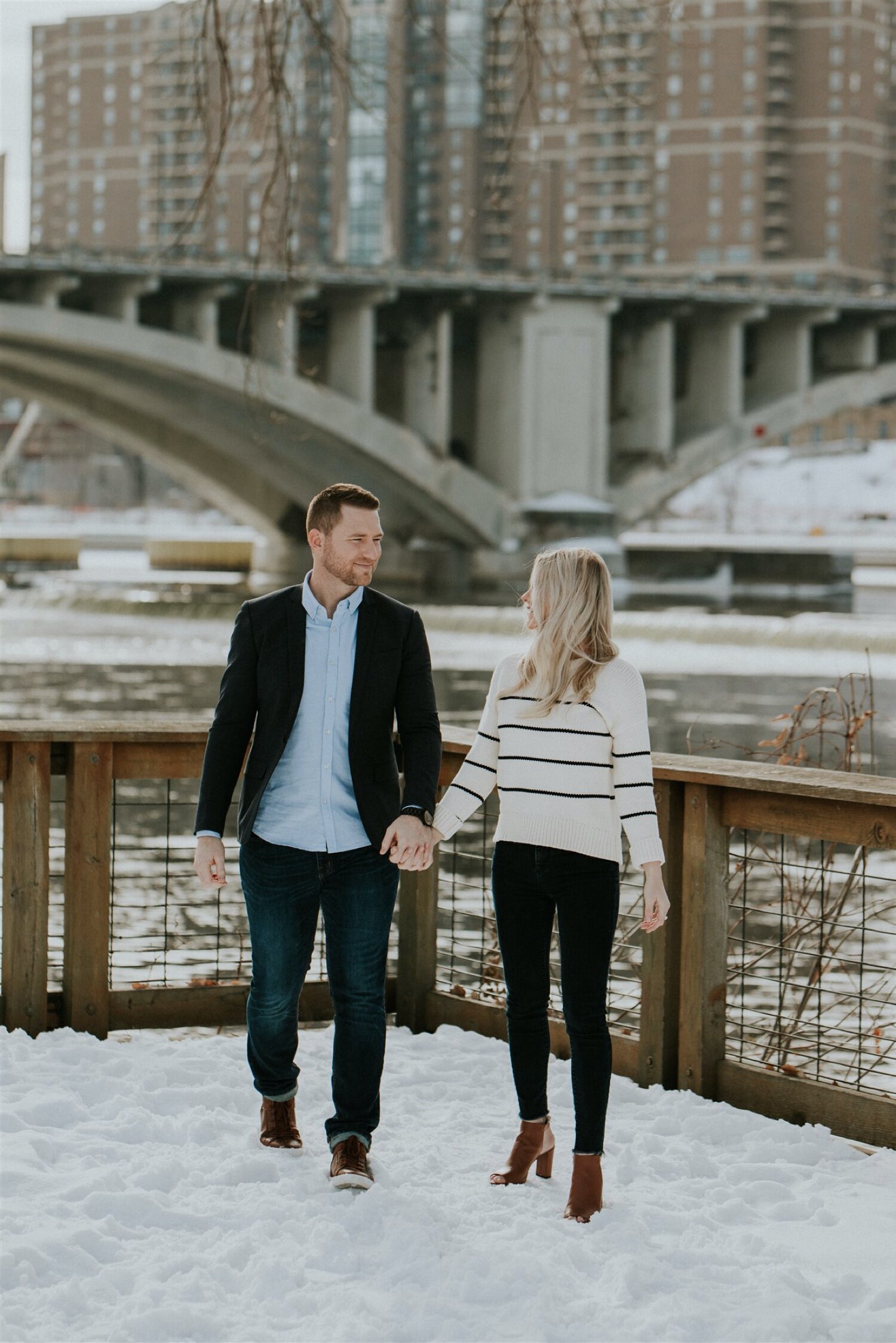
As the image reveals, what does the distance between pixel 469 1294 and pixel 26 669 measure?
24.4 m

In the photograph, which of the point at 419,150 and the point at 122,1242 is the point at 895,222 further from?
the point at 122,1242

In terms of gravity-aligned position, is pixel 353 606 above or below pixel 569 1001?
above

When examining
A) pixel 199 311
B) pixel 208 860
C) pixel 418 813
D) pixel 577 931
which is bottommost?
pixel 577 931

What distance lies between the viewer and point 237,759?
13.8 feet

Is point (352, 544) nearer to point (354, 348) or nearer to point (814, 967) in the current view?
point (814, 967)

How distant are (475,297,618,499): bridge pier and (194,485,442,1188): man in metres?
39.3

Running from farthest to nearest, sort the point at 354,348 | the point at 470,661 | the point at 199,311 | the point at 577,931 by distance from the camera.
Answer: the point at 354,348 < the point at 199,311 < the point at 470,661 < the point at 577,931

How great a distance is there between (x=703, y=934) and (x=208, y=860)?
147 centimetres

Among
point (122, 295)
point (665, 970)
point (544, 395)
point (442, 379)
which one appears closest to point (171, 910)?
point (665, 970)

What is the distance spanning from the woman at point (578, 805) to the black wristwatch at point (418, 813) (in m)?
0.21

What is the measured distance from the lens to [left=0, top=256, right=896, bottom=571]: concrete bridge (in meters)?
36.3

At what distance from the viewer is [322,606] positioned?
423 centimetres

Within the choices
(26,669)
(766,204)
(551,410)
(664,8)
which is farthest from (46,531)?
(664,8)

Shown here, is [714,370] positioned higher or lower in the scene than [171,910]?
higher
